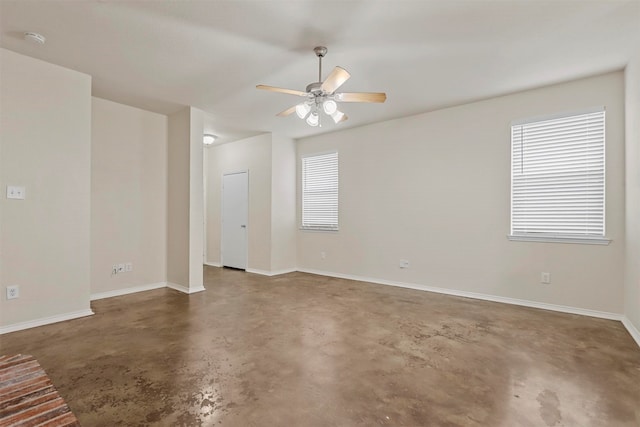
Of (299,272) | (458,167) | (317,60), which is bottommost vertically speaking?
(299,272)

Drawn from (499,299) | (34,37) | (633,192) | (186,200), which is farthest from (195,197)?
(633,192)

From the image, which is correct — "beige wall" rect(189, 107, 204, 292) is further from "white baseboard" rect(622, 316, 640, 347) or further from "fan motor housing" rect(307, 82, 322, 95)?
"white baseboard" rect(622, 316, 640, 347)

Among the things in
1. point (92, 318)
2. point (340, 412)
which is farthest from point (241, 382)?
point (92, 318)

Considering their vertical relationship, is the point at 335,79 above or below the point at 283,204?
above

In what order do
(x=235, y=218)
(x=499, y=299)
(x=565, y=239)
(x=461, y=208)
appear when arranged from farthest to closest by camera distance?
→ (x=235, y=218) < (x=461, y=208) < (x=499, y=299) < (x=565, y=239)

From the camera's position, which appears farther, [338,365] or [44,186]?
[44,186]

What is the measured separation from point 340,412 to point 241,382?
75 cm

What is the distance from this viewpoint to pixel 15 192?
3.15m

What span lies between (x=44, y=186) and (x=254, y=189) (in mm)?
3463

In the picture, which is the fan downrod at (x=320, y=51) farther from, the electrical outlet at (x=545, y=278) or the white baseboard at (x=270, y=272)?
the white baseboard at (x=270, y=272)

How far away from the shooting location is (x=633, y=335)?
9.96ft

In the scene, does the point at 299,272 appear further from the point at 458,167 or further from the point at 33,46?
Result: the point at 33,46

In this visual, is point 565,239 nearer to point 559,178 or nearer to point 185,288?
point 559,178

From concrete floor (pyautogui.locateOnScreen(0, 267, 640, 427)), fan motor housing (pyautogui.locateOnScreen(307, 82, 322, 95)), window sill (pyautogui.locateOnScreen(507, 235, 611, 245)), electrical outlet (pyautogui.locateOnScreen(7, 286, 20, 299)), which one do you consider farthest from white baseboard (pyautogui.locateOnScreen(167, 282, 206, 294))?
window sill (pyautogui.locateOnScreen(507, 235, 611, 245))
